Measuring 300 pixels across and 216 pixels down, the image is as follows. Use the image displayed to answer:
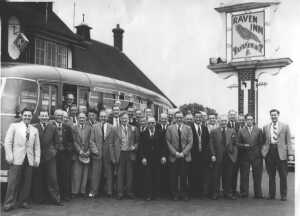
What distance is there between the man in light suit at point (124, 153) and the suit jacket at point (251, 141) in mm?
2226

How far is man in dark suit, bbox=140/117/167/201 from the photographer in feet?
25.8

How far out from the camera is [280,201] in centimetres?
782

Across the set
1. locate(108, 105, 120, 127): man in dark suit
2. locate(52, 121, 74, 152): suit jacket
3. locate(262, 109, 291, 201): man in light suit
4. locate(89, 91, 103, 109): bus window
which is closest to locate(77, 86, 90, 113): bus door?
locate(89, 91, 103, 109): bus window

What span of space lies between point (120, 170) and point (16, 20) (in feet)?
33.4

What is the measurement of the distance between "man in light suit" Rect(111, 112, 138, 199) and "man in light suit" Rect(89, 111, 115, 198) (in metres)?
0.13

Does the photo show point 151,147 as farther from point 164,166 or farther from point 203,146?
point 203,146

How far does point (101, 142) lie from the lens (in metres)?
8.04

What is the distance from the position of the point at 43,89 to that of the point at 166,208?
12.2 ft

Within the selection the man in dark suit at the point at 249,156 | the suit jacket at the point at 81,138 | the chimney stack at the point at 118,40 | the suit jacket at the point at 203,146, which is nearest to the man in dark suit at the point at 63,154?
the suit jacket at the point at 81,138

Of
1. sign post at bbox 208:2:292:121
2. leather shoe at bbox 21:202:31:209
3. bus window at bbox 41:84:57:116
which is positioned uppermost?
sign post at bbox 208:2:292:121

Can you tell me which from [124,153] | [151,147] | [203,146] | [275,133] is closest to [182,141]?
[203,146]

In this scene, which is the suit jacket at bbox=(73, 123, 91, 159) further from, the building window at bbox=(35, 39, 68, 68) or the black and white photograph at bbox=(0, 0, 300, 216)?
the building window at bbox=(35, 39, 68, 68)

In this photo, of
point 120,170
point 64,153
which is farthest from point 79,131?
point 120,170

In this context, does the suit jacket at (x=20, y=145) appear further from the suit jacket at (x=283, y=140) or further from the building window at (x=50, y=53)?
the building window at (x=50, y=53)
